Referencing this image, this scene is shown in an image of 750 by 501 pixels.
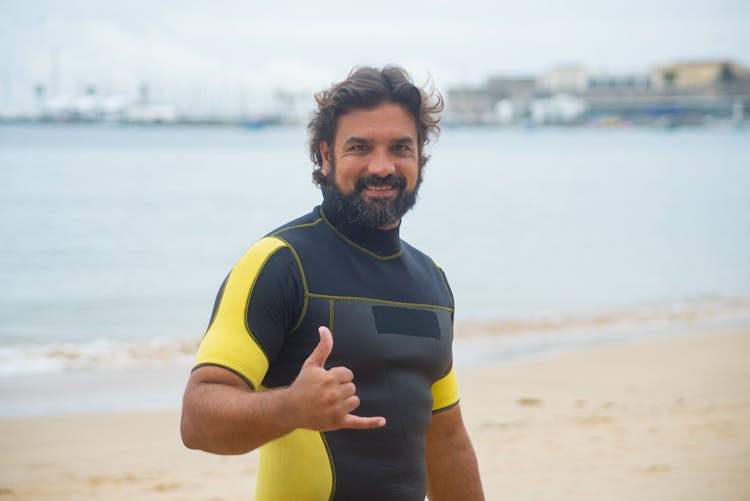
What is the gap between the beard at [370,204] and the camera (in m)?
2.56

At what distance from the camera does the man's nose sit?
254 cm

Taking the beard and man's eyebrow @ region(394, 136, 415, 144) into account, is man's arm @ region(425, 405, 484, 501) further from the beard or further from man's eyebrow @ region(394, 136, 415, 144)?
man's eyebrow @ region(394, 136, 415, 144)

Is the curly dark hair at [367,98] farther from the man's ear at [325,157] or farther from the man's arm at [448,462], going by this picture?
the man's arm at [448,462]

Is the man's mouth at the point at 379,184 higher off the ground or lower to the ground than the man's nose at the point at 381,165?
lower

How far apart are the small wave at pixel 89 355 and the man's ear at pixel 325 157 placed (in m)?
9.43

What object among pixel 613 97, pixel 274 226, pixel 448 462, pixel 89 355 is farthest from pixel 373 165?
pixel 613 97

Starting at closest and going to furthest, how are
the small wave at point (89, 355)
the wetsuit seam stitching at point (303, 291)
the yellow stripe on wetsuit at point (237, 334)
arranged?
1. the yellow stripe on wetsuit at point (237, 334)
2. the wetsuit seam stitching at point (303, 291)
3. the small wave at point (89, 355)

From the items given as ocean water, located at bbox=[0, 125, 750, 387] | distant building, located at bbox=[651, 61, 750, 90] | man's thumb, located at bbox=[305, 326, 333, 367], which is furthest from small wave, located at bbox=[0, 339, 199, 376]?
distant building, located at bbox=[651, 61, 750, 90]

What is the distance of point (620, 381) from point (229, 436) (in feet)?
29.8

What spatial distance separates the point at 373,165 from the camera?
2.54 m

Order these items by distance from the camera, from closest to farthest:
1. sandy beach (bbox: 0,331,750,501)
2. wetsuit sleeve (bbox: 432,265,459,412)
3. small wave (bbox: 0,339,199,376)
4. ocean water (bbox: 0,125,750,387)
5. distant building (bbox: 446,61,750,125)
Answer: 1. wetsuit sleeve (bbox: 432,265,459,412)
2. sandy beach (bbox: 0,331,750,501)
3. small wave (bbox: 0,339,199,376)
4. ocean water (bbox: 0,125,750,387)
5. distant building (bbox: 446,61,750,125)

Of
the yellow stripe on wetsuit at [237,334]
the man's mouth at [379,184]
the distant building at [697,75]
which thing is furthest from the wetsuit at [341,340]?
the distant building at [697,75]

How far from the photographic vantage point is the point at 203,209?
39719 millimetres

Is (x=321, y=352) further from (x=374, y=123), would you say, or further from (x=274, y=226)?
(x=274, y=226)
